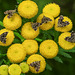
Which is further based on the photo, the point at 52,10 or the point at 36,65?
the point at 52,10

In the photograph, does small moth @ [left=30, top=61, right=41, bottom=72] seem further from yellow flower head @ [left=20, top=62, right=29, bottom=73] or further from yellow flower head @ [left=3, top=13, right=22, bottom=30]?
yellow flower head @ [left=3, top=13, right=22, bottom=30]

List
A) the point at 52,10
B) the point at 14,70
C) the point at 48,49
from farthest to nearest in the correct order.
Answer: the point at 52,10, the point at 48,49, the point at 14,70

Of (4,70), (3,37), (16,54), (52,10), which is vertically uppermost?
(52,10)

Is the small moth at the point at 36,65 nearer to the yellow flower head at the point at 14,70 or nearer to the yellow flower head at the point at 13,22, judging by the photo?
the yellow flower head at the point at 14,70

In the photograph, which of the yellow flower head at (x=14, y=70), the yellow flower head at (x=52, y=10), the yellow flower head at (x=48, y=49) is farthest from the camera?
the yellow flower head at (x=52, y=10)

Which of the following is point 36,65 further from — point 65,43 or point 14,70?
point 65,43

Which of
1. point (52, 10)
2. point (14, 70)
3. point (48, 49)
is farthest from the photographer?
point (52, 10)

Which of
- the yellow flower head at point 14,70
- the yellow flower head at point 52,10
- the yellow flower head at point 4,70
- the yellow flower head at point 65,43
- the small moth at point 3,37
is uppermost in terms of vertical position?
the yellow flower head at point 52,10

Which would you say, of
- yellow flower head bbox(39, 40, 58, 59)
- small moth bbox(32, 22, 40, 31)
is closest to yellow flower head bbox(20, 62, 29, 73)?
yellow flower head bbox(39, 40, 58, 59)

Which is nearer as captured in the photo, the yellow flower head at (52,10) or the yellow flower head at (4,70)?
the yellow flower head at (4,70)

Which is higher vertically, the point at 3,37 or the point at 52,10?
the point at 52,10

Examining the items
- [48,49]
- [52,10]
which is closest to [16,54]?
[48,49]

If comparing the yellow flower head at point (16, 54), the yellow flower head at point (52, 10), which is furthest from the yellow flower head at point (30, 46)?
the yellow flower head at point (52, 10)
